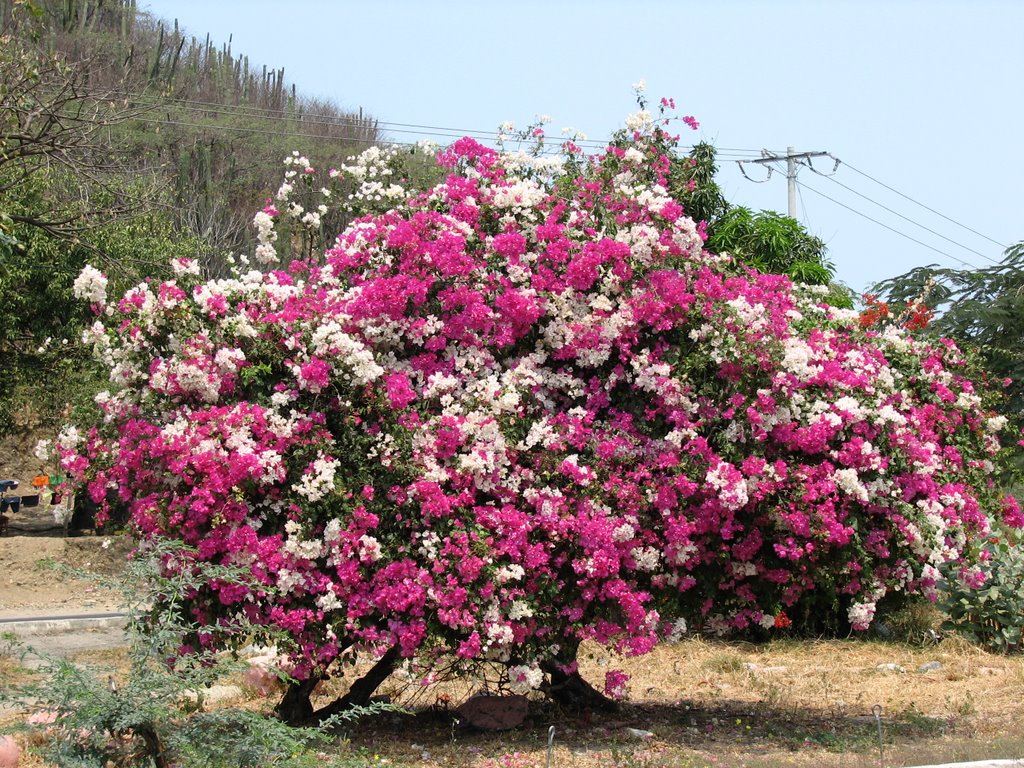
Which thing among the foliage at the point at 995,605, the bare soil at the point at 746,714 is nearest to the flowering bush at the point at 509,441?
the bare soil at the point at 746,714

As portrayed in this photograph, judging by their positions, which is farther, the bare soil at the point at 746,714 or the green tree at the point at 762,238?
the green tree at the point at 762,238

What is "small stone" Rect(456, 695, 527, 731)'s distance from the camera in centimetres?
838

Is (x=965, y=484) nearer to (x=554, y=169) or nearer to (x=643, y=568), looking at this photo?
(x=643, y=568)

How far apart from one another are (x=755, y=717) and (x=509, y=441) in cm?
361

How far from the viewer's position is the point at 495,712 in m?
8.41

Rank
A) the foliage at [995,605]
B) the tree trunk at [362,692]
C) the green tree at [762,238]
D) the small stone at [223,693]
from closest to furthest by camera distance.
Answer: the tree trunk at [362,692]
the small stone at [223,693]
the foliage at [995,605]
the green tree at [762,238]

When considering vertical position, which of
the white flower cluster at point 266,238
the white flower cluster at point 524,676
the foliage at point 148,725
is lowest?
the white flower cluster at point 524,676

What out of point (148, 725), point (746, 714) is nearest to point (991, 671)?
point (746, 714)

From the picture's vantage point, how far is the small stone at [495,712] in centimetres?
838

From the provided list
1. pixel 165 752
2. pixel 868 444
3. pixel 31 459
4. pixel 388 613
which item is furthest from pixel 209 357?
pixel 31 459

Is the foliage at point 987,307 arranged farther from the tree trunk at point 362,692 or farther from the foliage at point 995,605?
the tree trunk at point 362,692

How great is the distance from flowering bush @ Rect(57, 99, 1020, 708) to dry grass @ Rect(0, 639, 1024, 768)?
666 millimetres

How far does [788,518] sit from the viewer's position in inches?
292

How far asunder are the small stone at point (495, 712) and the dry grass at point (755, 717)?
0.10 m
